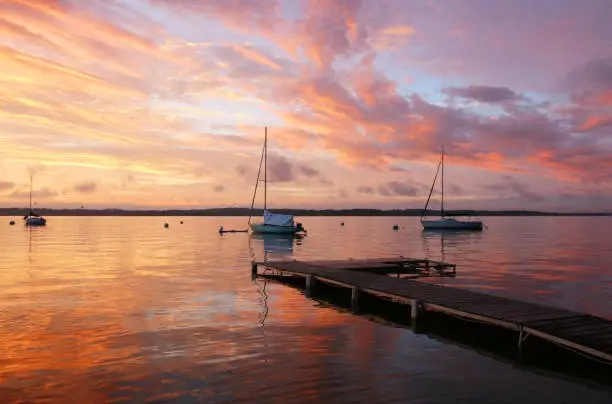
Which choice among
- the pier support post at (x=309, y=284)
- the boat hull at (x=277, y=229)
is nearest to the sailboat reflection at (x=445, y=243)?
the boat hull at (x=277, y=229)

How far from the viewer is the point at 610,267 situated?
135ft

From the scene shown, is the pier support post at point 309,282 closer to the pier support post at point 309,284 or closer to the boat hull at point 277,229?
the pier support post at point 309,284

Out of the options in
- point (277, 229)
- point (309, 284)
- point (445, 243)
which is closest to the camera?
point (309, 284)

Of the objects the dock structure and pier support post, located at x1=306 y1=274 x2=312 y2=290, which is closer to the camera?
the dock structure

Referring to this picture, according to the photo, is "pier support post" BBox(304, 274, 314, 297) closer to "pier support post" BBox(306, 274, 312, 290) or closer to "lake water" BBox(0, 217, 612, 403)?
"pier support post" BBox(306, 274, 312, 290)

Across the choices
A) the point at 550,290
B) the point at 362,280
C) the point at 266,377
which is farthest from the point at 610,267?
the point at 266,377

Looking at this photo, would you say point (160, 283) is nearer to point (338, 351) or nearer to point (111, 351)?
point (111, 351)

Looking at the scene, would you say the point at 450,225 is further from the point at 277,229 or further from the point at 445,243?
the point at 277,229

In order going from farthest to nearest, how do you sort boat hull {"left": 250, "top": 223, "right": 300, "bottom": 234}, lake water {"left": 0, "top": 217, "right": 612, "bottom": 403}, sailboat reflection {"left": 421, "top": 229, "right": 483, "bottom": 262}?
1. boat hull {"left": 250, "top": 223, "right": 300, "bottom": 234}
2. sailboat reflection {"left": 421, "top": 229, "right": 483, "bottom": 262}
3. lake water {"left": 0, "top": 217, "right": 612, "bottom": 403}

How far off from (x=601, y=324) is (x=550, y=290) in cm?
1366

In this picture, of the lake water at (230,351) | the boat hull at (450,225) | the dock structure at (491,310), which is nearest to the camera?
the lake water at (230,351)

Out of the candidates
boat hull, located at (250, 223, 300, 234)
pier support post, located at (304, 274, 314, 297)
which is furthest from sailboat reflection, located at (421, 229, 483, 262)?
pier support post, located at (304, 274, 314, 297)

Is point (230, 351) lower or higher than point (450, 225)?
lower

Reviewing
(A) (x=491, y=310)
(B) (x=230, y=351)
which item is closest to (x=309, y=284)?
(A) (x=491, y=310)
